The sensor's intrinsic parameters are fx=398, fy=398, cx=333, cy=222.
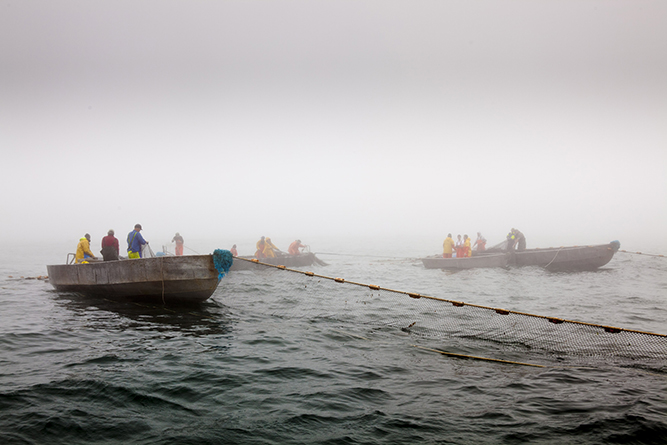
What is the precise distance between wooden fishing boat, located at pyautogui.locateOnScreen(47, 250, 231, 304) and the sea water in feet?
2.45

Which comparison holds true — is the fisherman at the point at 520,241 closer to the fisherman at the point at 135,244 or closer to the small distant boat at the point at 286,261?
the small distant boat at the point at 286,261

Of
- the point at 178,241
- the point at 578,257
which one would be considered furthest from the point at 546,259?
the point at 178,241

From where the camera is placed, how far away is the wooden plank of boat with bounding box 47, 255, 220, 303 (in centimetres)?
1089

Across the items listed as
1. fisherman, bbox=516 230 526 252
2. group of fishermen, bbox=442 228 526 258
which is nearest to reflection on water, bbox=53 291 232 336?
group of fishermen, bbox=442 228 526 258

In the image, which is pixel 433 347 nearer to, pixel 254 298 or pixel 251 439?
pixel 251 439

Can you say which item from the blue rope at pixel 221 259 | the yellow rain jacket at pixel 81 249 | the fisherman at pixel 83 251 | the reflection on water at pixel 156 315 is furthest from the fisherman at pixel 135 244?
the blue rope at pixel 221 259

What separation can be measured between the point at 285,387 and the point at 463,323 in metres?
5.09

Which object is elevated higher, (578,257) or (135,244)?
(135,244)

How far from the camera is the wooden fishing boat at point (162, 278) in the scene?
429 inches

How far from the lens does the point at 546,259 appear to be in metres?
23.7

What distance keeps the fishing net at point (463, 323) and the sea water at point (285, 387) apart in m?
0.34

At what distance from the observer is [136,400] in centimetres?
510

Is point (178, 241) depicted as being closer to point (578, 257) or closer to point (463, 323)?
point (463, 323)

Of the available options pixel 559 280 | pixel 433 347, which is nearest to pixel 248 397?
pixel 433 347
